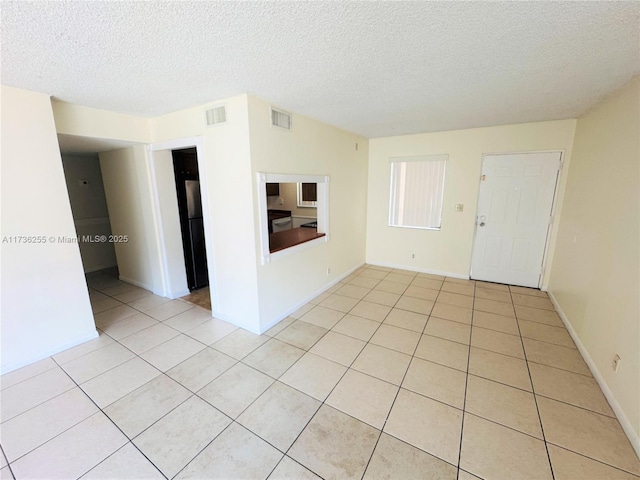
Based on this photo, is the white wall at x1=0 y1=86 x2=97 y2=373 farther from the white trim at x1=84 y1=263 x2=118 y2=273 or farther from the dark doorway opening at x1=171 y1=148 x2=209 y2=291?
the white trim at x1=84 y1=263 x2=118 y2=273

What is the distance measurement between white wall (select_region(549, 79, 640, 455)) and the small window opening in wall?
282 centimetres

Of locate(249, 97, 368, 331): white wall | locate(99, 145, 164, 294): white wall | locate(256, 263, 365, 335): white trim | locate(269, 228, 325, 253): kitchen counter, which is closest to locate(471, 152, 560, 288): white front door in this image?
locate(249, 97, 368, 331): white wall

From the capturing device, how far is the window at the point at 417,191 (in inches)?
171

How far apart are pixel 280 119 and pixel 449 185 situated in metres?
2.91

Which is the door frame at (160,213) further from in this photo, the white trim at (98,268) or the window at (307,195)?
the window at (307,195)

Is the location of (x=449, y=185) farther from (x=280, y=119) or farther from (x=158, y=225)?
(x=158, y=225)

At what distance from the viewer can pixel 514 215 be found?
3869 mm

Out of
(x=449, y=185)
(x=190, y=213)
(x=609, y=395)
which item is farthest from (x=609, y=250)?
(x=190, y=213)

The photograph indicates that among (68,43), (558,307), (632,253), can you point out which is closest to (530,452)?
(632,253)

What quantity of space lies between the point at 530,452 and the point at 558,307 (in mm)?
2419

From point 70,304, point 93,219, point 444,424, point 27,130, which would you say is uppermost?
point 27,130

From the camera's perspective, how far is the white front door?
3662 millimetres

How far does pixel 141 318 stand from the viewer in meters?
3.19

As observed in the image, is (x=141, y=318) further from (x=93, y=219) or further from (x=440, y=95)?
(x=440, y=95)
